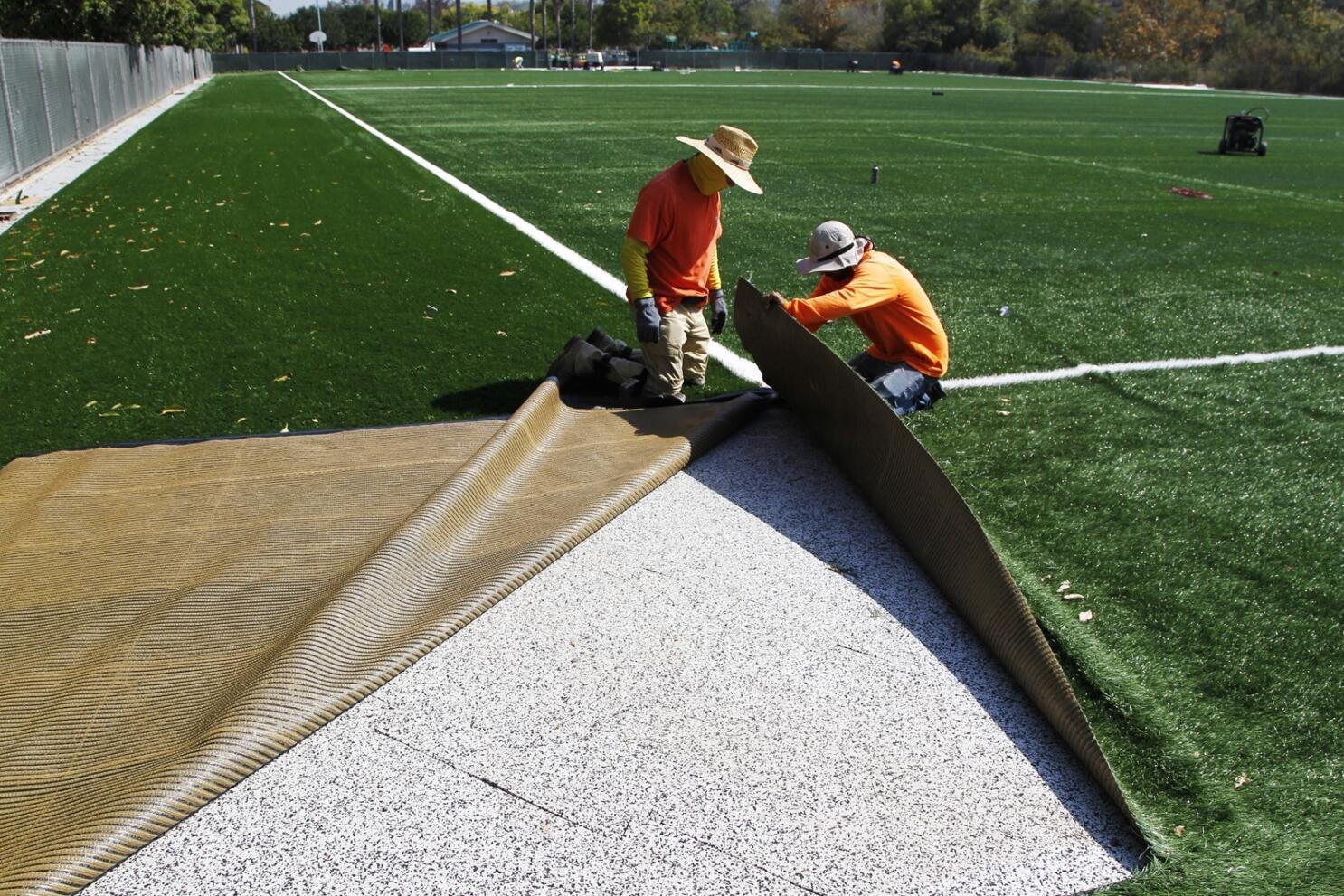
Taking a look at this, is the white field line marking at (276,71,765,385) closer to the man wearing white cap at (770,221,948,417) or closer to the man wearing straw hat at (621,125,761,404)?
the man wearing straw hat at (621,125,761,404)

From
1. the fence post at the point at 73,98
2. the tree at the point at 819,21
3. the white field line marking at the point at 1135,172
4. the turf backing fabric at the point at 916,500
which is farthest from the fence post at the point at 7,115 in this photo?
the tree at the point at 819,21

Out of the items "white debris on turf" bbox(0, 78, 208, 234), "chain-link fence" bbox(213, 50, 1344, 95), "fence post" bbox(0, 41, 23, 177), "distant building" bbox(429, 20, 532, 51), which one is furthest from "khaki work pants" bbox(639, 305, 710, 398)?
"distant building" bbox(429, 20, 532, 51)

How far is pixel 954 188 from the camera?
14562 mm

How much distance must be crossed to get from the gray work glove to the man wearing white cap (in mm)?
587

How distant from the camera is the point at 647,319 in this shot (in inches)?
213

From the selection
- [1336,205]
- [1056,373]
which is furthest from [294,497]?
[1336,205]

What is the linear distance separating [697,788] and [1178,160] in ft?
62.2

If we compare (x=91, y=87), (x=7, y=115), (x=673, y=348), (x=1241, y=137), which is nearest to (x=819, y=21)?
(x=1241, y=137)

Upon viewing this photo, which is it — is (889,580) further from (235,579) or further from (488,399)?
(488,399)

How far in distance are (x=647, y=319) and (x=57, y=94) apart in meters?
16.6

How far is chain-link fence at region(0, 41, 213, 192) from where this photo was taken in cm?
1453

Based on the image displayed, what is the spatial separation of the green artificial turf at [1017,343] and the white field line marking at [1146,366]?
137 millimetres

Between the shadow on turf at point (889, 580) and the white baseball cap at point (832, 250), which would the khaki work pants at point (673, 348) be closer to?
the shadow on turf at point (889, 580)

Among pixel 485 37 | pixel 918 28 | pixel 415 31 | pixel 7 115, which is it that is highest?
pixel 415 31
